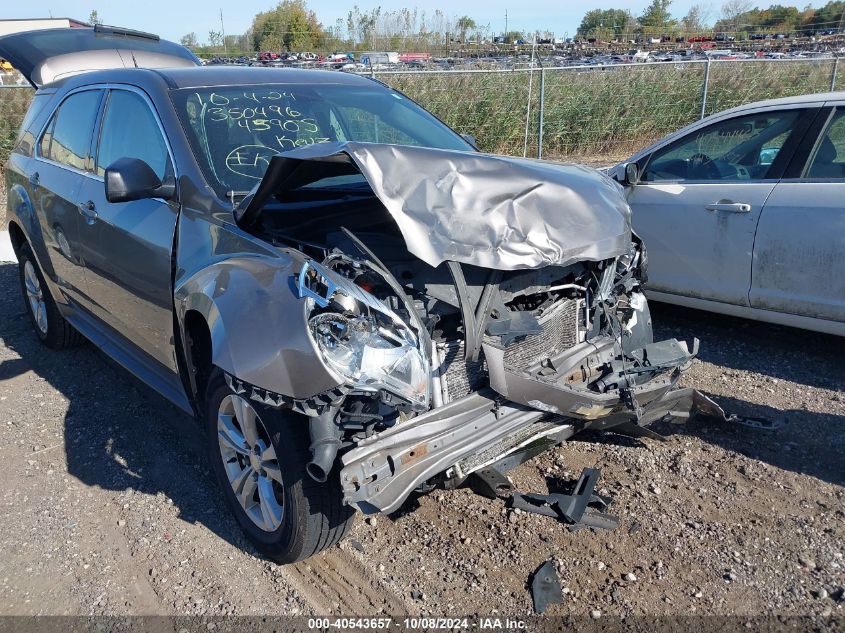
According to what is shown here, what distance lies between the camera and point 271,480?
311 cm

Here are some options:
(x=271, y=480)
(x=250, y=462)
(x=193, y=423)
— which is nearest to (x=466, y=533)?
(x=271, y=480)

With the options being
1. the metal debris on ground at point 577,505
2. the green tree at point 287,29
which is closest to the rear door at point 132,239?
the metal debris on ground at point 577,505

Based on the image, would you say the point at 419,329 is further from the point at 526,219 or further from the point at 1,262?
the point at 1,262

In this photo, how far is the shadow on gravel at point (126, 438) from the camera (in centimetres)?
370

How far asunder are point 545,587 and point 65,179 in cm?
392

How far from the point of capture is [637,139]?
15.0 metres

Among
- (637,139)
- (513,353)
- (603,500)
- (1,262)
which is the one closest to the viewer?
(513,353)

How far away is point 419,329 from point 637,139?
534 inches

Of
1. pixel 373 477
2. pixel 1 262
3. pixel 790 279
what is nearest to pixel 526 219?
pixel 373 477

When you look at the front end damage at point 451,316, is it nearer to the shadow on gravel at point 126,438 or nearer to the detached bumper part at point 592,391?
the detached bumper part at point 592,391

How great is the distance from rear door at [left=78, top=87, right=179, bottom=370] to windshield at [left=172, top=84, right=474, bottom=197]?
23 cm

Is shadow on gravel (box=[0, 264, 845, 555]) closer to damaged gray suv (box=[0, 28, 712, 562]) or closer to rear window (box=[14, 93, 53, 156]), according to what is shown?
damaged gray suv (box=[0, 28, 712, 562])

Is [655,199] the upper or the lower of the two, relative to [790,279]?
upper

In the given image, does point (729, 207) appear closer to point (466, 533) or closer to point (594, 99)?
point (466, 533)
